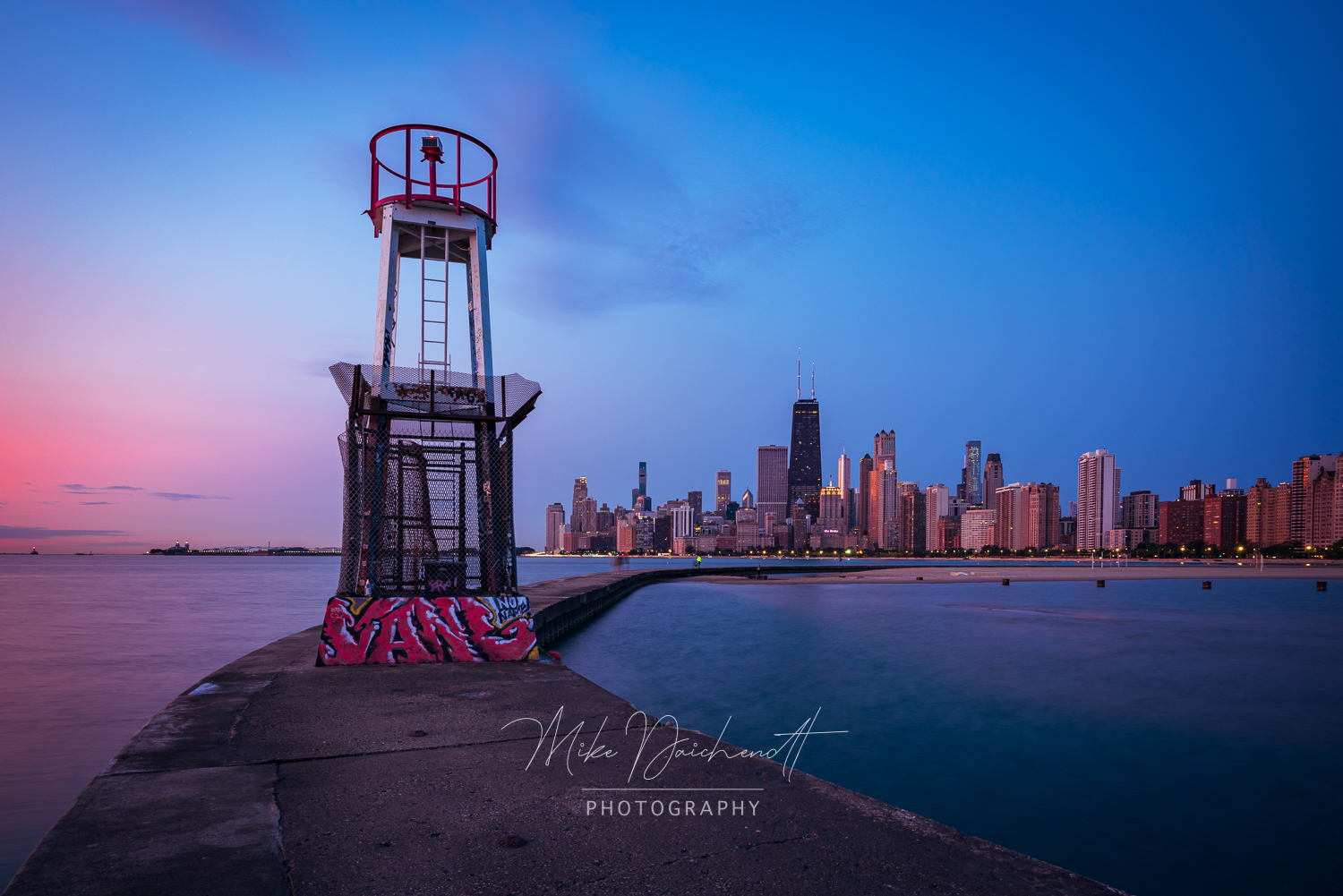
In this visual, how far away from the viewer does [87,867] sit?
380 cm

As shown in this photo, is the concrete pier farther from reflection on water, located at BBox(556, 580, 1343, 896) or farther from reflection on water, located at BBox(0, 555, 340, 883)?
reflection on water, located at BBox(556, 580, 1343, 896)

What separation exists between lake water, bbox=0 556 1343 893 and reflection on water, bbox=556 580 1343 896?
0.06 m

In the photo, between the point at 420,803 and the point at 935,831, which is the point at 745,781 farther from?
the point at 420,803

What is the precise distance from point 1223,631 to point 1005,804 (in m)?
29.9

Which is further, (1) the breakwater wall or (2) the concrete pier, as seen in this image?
(1) the breakwater wall

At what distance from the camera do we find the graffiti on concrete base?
1037 centimetres

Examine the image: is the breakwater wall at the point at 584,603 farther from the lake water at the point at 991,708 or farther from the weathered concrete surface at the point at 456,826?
the weathered concrete surface at the point at 456,826

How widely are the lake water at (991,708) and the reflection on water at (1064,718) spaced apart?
0.18ft

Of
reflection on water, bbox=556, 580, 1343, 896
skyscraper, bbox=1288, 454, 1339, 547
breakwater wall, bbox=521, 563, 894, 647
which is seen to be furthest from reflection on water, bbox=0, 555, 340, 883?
skyscraper, bbox=1288, 454, 1339, 547

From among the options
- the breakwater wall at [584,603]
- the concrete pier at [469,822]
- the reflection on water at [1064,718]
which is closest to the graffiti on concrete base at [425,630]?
the breakwater wall at [584,603]

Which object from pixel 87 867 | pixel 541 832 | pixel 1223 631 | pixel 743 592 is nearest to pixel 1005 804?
pixel 541 832

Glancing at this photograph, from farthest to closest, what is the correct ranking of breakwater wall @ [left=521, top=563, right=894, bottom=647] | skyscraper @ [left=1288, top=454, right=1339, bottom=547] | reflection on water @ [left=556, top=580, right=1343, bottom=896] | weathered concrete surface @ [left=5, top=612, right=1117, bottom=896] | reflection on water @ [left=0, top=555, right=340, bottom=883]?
skyscraper @ [left=1288, top=454, right=1339, bottom=547] < breakwater wall @ [left=521, top=563, right=894, bottom=647] < reflection on water @ [left=0, top=555, right=340, bottom=883] < reflection on water @ [left=556, top=580, right=1343, bottom=896] < weathered concrete surface @ [left=5, top=612, right=1117, bottom=896]

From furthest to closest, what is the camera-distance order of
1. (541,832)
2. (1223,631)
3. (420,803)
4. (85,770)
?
1. (1223,631)
2. (85,770)
3. (420,803)
4. (541,832)

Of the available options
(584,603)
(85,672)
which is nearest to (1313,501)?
(584,603)
